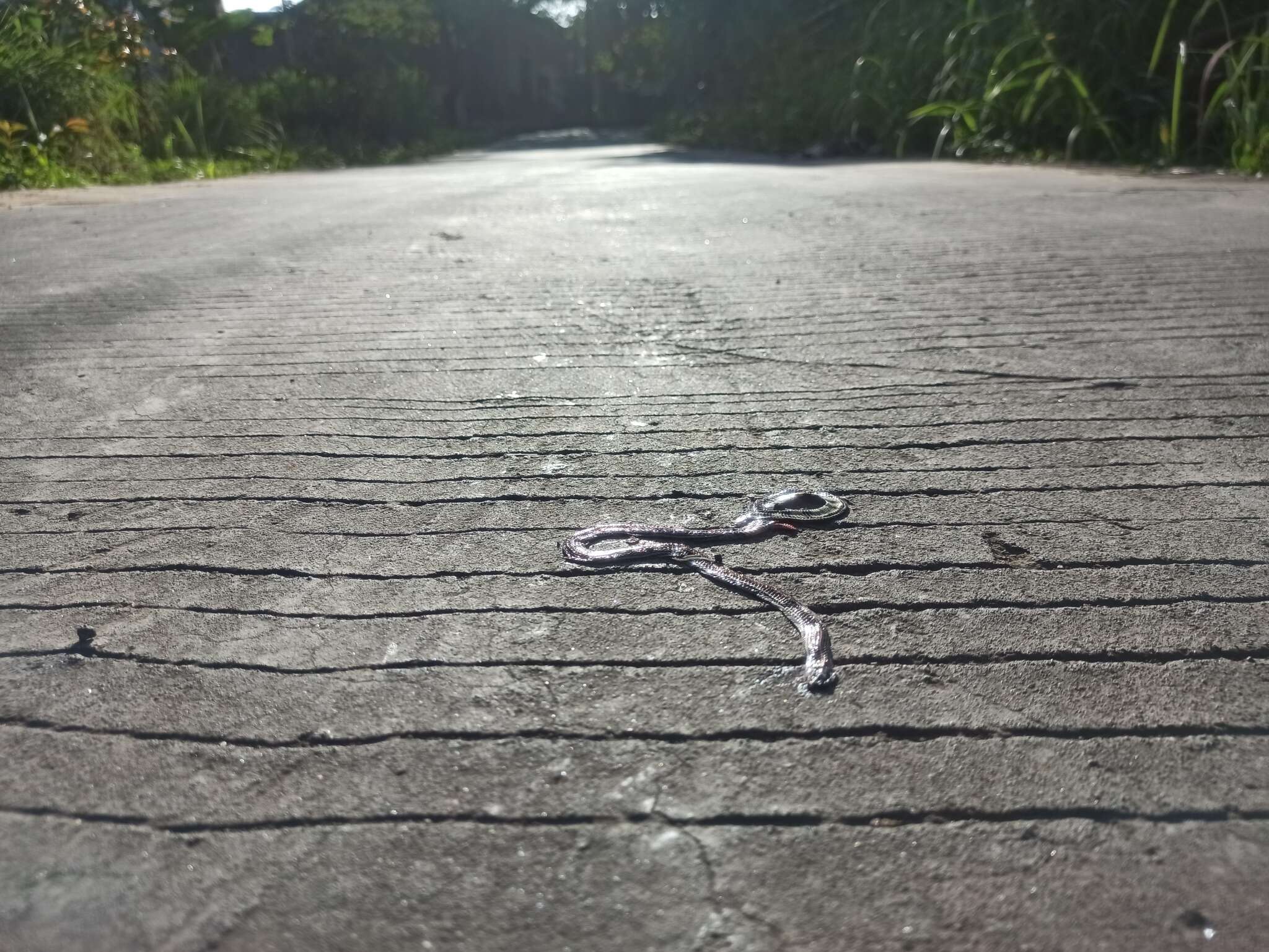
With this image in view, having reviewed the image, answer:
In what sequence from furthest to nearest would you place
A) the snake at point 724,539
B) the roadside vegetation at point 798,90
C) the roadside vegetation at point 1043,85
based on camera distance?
the roadside vegetation at point 798,90 < the roadside vegetation at point 1043,85 < the snake at point 724,539

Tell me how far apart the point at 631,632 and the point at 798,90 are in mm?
17322

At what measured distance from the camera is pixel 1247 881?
4.09 ft

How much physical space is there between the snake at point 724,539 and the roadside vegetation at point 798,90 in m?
7.93

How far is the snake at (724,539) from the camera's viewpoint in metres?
1.93

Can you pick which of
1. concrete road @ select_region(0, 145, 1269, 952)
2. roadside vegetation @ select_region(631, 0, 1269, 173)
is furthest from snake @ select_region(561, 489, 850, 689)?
roadside vegetation @ select_region(631, 0, 1269, 173)

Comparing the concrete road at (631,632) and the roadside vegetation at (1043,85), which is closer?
the concrete road at (631,632)

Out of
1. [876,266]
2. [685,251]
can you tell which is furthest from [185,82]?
[876,266]

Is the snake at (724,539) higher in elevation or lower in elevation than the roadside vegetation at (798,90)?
lower

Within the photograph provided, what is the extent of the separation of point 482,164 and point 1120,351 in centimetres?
1347

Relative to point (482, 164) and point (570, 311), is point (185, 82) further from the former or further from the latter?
point (570, 311)

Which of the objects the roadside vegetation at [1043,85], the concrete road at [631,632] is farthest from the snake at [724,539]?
the roadside vegetation at [1043,85]

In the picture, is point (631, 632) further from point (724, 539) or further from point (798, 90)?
point (798, 90)

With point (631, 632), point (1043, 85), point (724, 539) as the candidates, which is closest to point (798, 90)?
point (1043, 85)

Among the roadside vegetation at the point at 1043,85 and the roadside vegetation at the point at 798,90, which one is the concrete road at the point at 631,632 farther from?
the roadside vegetation at the point at 798,90
